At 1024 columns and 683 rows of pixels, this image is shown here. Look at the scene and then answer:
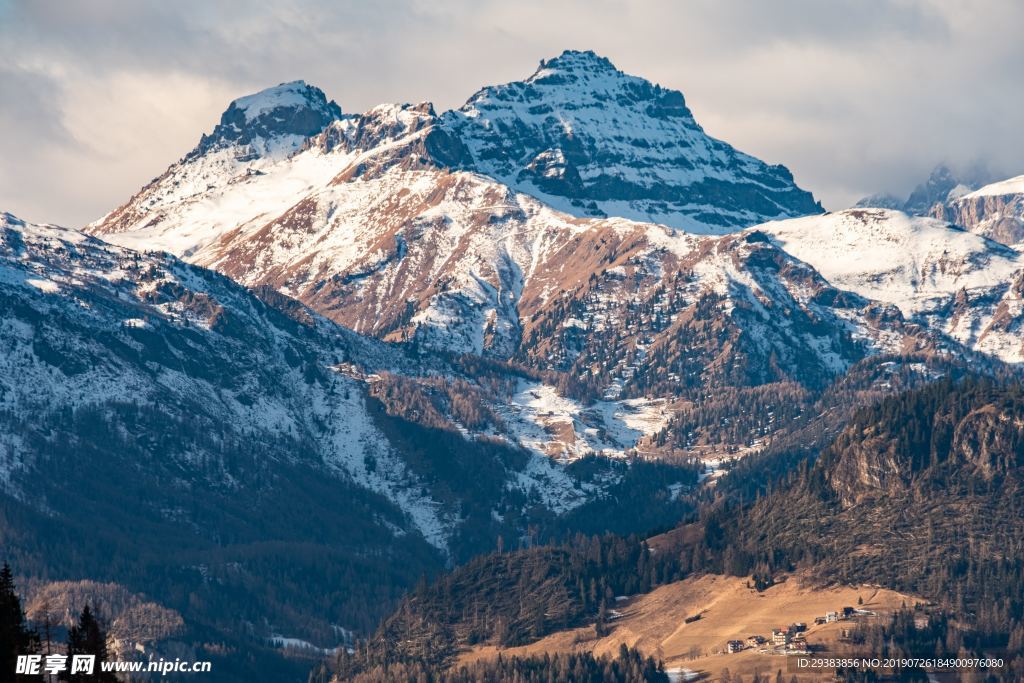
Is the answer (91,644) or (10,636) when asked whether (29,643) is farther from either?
(91,644)

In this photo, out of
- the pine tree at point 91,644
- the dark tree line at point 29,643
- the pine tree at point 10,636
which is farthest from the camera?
the pine tree at point 91,644

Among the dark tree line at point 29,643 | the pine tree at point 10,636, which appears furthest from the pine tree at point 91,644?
the pine tree at point 10,636

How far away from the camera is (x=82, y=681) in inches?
6964

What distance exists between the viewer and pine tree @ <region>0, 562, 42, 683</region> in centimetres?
17300

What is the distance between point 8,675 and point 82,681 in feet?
23.0

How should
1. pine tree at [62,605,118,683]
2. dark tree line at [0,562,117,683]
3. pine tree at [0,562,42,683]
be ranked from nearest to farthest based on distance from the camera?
pine tree at [0,562,42,683]
dark tree line at [0,562,117,683]
pine tree at [62,605,118,683]

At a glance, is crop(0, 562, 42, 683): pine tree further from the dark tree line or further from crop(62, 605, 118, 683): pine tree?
crop(62, 605, 118, 683): pine tree

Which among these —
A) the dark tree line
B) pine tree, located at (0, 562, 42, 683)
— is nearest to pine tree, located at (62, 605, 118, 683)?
the dark tree line

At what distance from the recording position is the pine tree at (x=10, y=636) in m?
173

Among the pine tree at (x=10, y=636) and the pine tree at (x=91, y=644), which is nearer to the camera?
the pine tree at (x=10, y=636)

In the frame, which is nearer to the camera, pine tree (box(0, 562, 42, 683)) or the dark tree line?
pine tree (box(0, 562, 42, 683))

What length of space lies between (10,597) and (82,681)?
32.1 feet

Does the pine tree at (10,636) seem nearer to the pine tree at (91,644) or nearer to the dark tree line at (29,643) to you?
the dark tree line at (29,643)

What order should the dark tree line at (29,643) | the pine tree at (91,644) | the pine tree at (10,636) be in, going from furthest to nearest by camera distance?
the pine tree at (91,644), the dark tree line at (29,643), the pine tree at (10,636)
